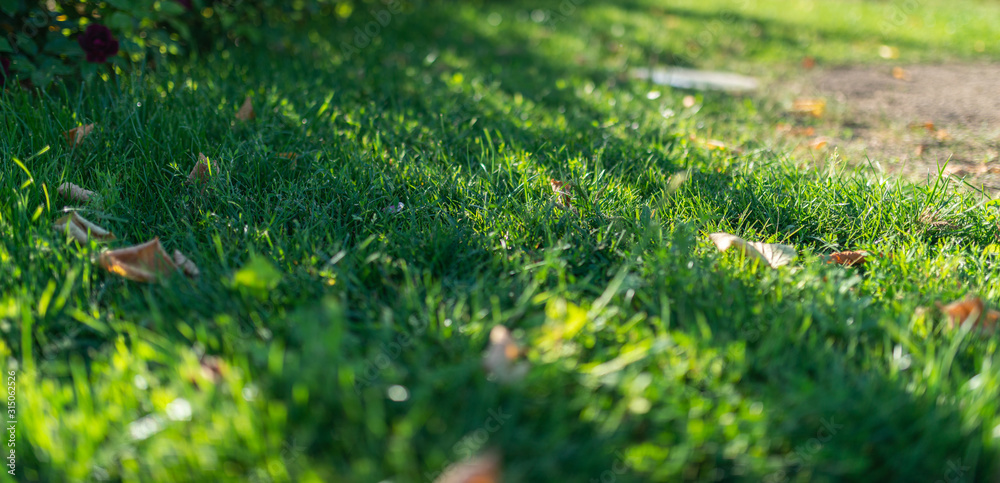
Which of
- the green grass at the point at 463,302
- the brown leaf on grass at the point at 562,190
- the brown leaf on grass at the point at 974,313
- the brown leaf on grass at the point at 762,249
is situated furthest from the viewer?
the brown leaf on grass at the point at 562,190

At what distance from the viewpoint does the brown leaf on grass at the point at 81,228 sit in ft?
5.41

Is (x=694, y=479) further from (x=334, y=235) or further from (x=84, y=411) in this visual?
(x=334, y=235)

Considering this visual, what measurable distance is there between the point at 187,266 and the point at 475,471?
1.00 meters

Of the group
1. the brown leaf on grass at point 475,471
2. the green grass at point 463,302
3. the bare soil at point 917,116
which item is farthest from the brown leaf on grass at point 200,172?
the bare soil at point 917,116

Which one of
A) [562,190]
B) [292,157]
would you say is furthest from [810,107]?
[292,157]

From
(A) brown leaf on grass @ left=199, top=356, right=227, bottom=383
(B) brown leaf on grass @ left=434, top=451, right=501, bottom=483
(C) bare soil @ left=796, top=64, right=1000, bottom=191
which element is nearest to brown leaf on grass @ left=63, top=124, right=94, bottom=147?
(A) brown leaf on grass @ left=199, top=356, right=227, bottom=383

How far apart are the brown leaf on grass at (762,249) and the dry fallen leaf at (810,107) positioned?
76.9 inches

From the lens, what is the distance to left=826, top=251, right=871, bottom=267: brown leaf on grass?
1.79 meters

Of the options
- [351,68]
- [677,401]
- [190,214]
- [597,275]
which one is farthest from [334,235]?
[351,68]

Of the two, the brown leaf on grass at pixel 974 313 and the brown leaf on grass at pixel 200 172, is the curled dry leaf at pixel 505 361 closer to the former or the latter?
the brown leaf on grass at pixel 974 313

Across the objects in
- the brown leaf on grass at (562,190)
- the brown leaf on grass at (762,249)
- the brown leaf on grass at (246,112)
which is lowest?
the brown leaf on grass at (246,112)

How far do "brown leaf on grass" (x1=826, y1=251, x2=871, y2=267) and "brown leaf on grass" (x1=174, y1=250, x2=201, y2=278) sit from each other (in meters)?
1.67

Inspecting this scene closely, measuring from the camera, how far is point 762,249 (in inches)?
69.2

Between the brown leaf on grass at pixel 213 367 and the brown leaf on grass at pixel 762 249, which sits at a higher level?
the brown leaf on grass at pixel 762 249
